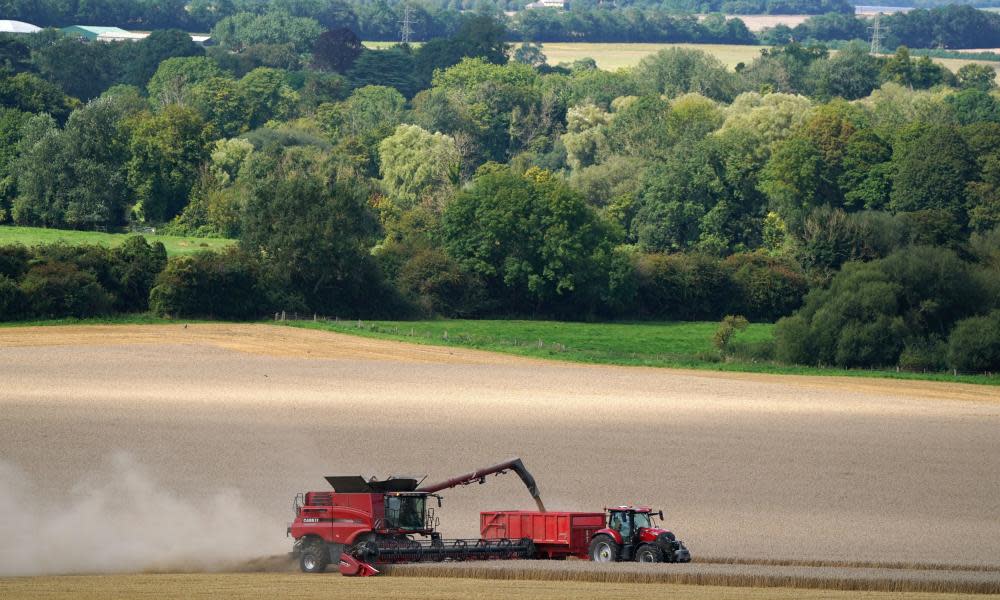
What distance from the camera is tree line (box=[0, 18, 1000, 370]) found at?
9000cm

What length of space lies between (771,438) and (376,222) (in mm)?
66019

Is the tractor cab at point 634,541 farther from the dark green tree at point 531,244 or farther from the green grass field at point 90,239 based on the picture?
the green grass field at point 90,239

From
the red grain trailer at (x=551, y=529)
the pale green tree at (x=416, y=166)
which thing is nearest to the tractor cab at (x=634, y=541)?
the red grain trailer at (x=551, y=529)

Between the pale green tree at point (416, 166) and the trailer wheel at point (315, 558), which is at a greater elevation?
the trailer wheel at point (315, 558)

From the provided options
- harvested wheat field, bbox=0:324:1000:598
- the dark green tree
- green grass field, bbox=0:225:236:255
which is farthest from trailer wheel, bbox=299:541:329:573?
green grass field, bbox=0:225:236:255

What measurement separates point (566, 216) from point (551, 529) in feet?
243

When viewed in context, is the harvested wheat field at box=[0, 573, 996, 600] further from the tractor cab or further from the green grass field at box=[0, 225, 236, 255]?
the green grass field at box=[0, 225, 236, 255]

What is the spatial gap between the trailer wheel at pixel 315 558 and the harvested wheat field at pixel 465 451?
1983 mm

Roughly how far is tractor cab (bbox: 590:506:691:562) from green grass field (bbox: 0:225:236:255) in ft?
252

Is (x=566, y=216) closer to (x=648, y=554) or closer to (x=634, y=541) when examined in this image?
(x=634, y=541)

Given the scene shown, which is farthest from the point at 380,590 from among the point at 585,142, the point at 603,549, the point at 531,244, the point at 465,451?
the point at 585,142

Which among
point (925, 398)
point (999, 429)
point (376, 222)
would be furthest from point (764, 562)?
point (376, 222)

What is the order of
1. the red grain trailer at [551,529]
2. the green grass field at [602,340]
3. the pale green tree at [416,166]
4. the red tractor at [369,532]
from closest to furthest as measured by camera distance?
the red tractor at [369,532] < the red grain trailer at [551,529] < the green grass field at [602,340] < the pale green tree at [416,166]

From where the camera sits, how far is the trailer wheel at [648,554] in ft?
120
